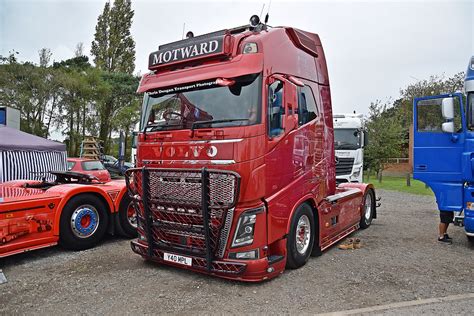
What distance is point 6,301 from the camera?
14.5 feet

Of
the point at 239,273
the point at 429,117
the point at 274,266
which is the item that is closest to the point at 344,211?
the point at 429,117

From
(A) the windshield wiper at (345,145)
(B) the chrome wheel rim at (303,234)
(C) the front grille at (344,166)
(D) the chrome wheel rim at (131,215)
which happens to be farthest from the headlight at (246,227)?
(A) the windshield wiper at (345,145)

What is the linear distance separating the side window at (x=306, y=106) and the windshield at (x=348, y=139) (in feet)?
24.2

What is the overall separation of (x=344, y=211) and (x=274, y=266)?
9.08 feet

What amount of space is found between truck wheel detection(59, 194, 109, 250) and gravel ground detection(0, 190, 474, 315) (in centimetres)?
21

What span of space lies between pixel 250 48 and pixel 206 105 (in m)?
0.92

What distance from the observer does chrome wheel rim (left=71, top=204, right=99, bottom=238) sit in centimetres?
640

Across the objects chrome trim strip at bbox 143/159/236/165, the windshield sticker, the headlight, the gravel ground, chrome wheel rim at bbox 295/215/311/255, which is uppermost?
the windshield sticker

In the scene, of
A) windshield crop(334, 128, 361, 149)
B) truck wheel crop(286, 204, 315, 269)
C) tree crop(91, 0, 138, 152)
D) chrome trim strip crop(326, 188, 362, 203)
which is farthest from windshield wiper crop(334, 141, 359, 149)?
tree crop(91, 0, 138, 152)

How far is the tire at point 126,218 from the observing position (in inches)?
285

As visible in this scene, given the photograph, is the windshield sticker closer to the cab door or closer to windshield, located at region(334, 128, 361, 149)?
the cab door

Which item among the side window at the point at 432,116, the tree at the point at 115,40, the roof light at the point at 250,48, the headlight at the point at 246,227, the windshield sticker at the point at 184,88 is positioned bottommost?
the headlight at the point at 246,227

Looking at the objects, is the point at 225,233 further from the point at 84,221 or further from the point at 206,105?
the point at 84,221

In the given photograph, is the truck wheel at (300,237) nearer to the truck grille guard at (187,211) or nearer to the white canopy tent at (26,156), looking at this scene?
the truck grille guard at (187,211)
